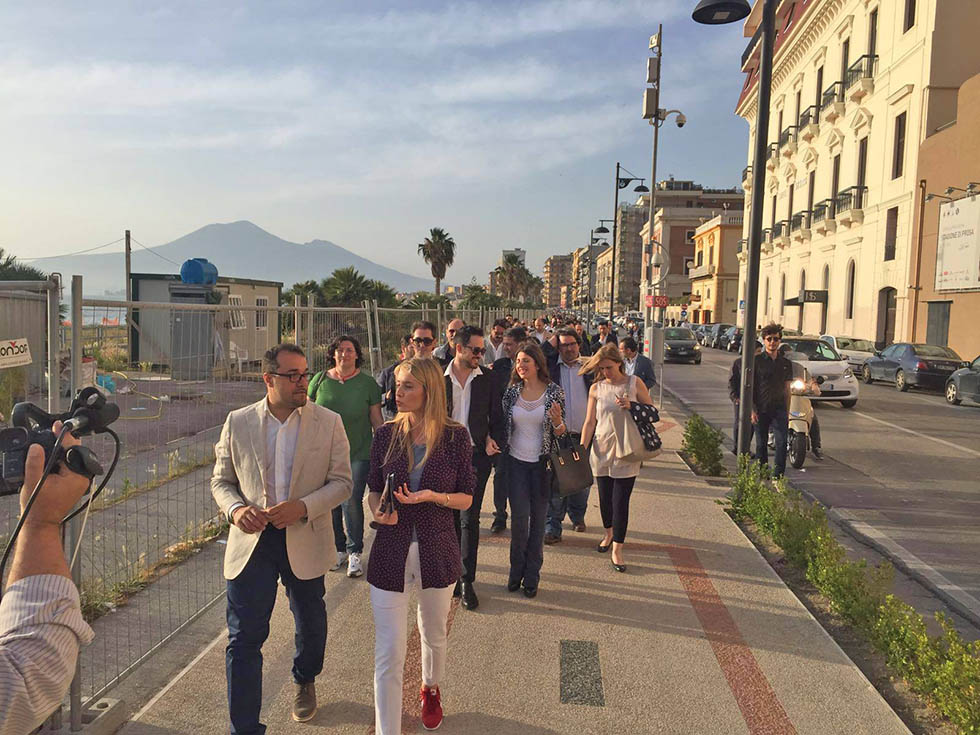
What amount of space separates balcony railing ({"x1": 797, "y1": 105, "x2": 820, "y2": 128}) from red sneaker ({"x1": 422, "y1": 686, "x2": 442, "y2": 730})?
142ft

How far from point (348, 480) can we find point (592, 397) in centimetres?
285

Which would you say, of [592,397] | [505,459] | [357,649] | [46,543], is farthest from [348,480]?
[592,397]

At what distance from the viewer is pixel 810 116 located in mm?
41125

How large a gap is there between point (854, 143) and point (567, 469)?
36.1 meters

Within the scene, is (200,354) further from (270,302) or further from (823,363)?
(270,302)

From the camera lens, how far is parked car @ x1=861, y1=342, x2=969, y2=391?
20.6m

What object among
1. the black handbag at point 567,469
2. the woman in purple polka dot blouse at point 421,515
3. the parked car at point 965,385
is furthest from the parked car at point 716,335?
the woman in purple polka dot blouse at point 421,515

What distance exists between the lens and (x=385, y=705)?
10.2 ft

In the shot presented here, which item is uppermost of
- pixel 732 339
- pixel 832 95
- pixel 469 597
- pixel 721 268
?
pixel 832 95

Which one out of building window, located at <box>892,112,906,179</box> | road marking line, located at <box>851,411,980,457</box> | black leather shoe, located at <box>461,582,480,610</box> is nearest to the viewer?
black leather shoe, located at <box>461,582,480,610</box>

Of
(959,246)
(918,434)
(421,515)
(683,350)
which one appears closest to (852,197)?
(959,246)

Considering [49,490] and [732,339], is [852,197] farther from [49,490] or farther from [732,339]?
[49,490]

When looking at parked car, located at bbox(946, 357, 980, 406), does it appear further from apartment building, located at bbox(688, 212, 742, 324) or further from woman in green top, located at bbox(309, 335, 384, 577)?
apartment building, located at bbox(688, 212, 742, 324)

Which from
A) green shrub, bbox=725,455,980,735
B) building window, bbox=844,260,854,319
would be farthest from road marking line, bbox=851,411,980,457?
building window, bbox=844,260,854,319
